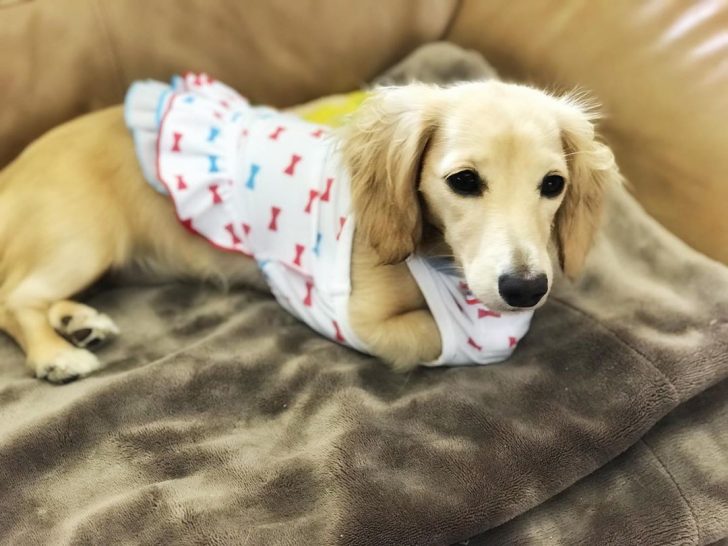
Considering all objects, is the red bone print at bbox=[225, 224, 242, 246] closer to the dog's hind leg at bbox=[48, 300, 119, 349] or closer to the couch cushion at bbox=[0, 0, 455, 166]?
the dog's hind leg at bbox=[48, 300, 119, 349]

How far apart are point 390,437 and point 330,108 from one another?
934 mm

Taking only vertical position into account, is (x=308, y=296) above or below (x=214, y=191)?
below

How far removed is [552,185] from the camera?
120 centimetres

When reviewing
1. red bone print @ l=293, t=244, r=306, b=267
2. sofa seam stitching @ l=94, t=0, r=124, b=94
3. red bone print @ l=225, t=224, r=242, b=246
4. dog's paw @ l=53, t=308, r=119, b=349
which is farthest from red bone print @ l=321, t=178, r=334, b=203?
sofa seam stitching @ l=94, t=0, r=124, b=94

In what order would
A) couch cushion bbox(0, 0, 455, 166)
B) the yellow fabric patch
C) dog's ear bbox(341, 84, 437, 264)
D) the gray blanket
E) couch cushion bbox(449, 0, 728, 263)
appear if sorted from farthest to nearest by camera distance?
the yellow fabric patch
couch cushion bbox(0, 0, 455, 166)
couch cushion bbox(449, 0, 728, 263)
dog's ear bbox(341, 84, 437, 264)
the gray blanket

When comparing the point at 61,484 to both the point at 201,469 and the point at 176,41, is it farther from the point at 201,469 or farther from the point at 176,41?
the point at 176,41

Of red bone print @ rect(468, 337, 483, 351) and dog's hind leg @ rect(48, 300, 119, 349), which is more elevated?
red bone print @ rect(468, 337, 483, 351)

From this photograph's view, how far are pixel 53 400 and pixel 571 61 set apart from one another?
1322 mm

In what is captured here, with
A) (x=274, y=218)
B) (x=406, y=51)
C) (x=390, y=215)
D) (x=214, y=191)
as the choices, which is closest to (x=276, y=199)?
(x=274, y=218)

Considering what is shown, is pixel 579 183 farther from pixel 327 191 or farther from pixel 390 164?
pixel 327 191

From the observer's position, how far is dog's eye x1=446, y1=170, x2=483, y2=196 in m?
1.16

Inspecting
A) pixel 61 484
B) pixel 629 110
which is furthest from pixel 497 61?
pixel 61 484

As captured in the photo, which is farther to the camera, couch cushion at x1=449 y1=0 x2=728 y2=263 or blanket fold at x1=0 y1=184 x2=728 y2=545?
couch cushion at x1=449 y1=0 x2=728 y2=263

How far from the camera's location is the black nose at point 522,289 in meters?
1.08
